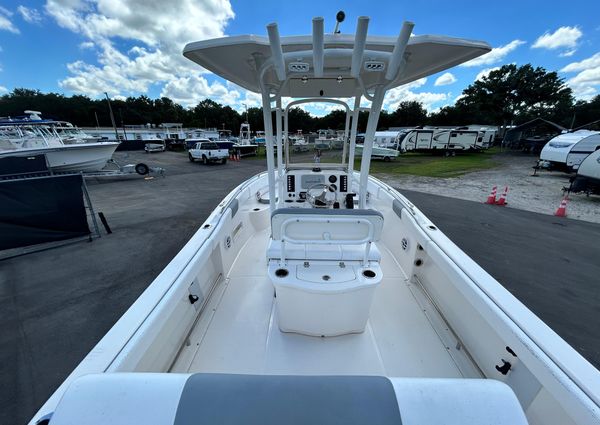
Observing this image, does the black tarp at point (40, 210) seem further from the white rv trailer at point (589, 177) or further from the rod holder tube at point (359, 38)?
the white rv trailer at point (589, 177)

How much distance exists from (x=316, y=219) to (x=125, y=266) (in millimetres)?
3674

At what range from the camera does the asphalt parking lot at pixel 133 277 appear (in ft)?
7.41

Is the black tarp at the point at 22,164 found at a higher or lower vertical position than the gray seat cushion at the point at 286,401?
lower

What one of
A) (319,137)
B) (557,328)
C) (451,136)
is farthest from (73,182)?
(451,136)

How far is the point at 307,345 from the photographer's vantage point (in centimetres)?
192

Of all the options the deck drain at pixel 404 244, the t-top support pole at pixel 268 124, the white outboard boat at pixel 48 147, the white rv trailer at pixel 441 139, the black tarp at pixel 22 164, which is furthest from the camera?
the white rv trailer at pixel 441 139

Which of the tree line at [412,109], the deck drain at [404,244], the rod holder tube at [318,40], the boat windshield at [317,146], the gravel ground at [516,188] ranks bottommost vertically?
the gravel ground at [516,188]

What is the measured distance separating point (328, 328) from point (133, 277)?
10.3 feet

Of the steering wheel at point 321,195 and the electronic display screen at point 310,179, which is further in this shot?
the electronic display screen at point 310,179

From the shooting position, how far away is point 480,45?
5.50 ft

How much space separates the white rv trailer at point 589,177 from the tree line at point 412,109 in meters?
8.66

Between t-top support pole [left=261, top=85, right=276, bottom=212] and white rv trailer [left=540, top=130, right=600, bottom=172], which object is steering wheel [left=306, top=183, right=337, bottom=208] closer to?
t-top support pole [left=261, top=85, right=276, bottom=212]

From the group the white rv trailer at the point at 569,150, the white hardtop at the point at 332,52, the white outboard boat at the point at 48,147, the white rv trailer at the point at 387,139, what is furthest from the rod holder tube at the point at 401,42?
the white rv trailer at the point at 387,139

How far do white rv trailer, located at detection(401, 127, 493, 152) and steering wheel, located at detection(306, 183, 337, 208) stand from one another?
801 inches
